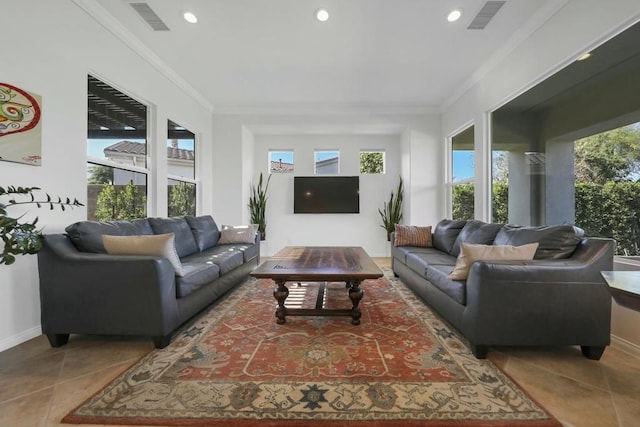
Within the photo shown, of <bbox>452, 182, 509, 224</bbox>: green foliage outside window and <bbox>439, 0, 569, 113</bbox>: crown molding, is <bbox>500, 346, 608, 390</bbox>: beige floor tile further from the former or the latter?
<bbox>439, 0, 569, 113</bbox>: crown molding

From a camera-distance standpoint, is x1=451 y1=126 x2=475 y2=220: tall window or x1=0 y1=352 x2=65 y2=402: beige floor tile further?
x1=451 y1=126 x2=475 y2=220: tall window

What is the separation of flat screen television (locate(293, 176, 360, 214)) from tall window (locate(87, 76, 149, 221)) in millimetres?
3006

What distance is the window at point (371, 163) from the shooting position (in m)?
6.16

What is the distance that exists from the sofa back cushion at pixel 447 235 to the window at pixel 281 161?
3.49 meters

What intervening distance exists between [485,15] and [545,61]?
2.49 feet

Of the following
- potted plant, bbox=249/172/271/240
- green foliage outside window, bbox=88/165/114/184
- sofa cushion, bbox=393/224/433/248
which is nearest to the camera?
green foliage outside window, bbox=88/165/114/184

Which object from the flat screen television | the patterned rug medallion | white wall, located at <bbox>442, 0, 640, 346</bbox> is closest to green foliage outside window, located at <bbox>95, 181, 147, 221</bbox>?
the patterned rug medallion

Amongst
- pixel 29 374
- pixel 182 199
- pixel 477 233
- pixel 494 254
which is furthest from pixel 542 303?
pixel 182 199

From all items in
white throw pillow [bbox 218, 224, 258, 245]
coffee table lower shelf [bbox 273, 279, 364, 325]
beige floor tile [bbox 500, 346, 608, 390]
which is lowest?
beige floor tile [bbox 500, 346, 608, 390]

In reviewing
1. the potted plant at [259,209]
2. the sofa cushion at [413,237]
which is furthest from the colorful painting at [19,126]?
the sofa cushion at [413,237]

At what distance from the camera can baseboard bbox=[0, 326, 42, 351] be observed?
1.98 m

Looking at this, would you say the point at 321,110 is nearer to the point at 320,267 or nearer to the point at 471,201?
the point at 471,201

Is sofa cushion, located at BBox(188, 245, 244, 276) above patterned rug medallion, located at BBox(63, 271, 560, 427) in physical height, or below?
above

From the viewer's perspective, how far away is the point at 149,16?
2.87 meters
